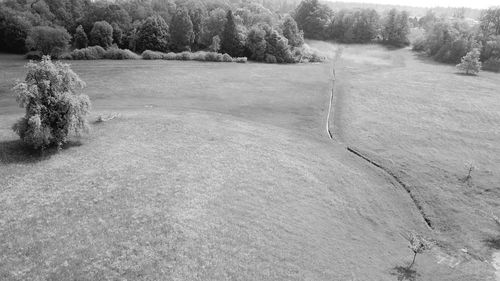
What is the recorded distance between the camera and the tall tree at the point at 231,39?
108m

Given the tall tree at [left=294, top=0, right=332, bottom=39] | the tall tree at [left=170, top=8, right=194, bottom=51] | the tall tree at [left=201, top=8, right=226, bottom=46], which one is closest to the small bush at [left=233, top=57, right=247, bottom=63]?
the tall tree at [left=201, top=8, right=226, bottom=46]

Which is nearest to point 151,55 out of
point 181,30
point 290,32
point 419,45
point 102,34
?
point 102,34

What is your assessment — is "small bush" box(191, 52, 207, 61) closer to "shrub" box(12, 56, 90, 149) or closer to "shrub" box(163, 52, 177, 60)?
"shrub" box(163, 52, 177, 60)

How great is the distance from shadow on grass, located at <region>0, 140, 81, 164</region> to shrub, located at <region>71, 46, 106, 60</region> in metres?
52.8

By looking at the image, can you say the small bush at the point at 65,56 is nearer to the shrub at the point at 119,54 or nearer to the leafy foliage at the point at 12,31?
the shrub at the point at 119,54

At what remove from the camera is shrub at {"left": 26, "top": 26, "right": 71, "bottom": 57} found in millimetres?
87000

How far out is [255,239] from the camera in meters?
33.2

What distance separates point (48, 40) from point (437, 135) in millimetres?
82205

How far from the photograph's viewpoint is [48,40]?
8819 cm

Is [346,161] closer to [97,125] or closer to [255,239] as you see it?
[255,239]

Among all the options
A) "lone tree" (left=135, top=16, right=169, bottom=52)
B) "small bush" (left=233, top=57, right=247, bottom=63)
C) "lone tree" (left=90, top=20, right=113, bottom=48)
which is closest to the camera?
"lone tree" (left=90, top=20, right=113, bottom=48)

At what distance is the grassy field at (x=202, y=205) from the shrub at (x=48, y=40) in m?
30.9

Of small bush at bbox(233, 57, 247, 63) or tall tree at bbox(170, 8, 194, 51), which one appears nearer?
small bush at bbox(233, 57, 247, 63)

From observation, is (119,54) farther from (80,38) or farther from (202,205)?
(202,205)
